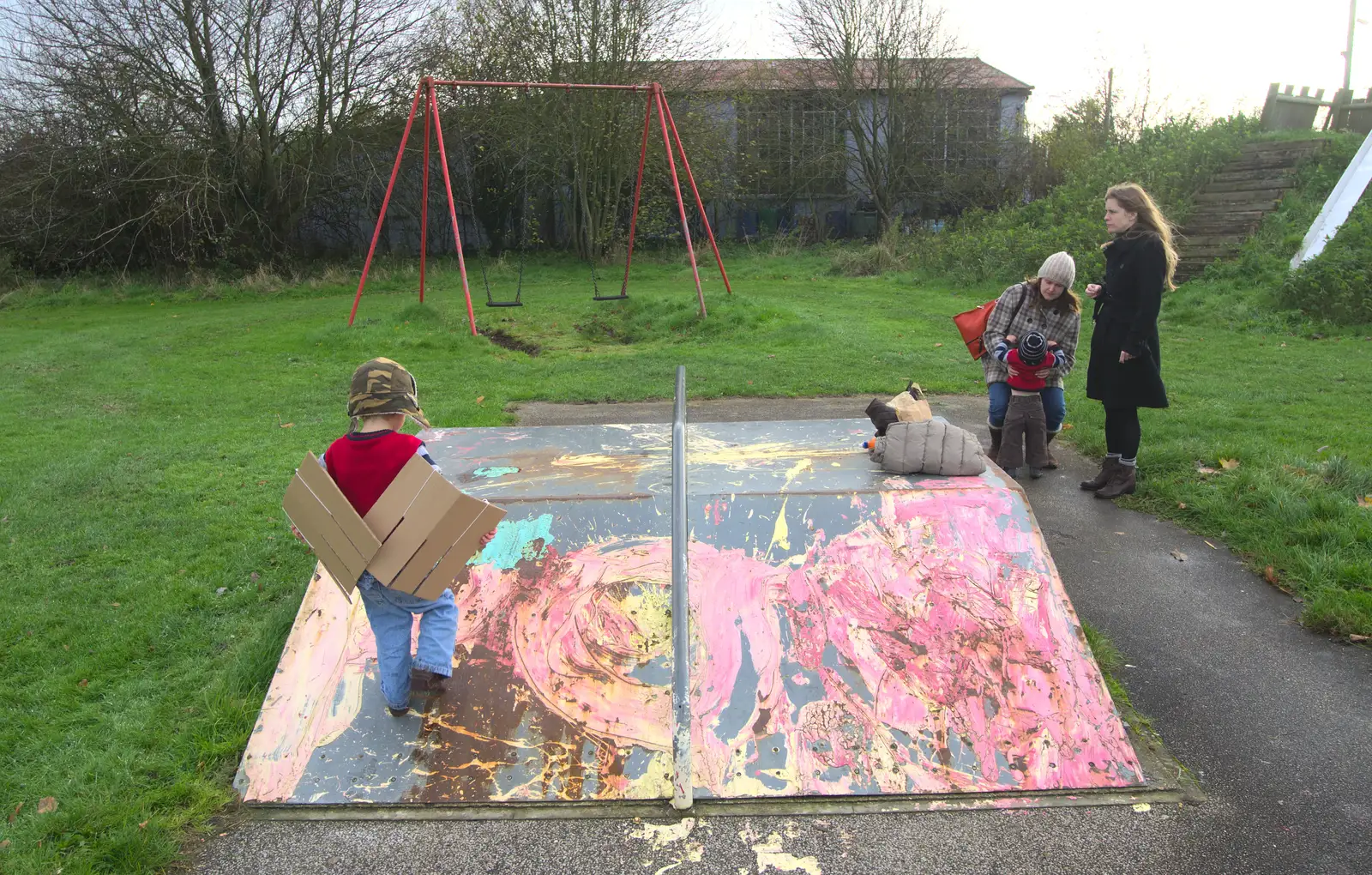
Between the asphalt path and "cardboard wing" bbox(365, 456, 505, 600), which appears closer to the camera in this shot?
the asphalt path

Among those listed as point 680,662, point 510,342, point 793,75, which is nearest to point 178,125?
point 510,342

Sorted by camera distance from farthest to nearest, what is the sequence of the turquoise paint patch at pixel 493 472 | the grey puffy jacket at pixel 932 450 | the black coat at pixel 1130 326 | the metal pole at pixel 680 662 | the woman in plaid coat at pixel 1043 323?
the woman in plaid coat at pixel 1043 323, the black coat at pixel 1130 326, the turquoise paint patch at pixel 493 472, the grey puffy jacket at pixel 932 450, the metal pole at pixel 680 662

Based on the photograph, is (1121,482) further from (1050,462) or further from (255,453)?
(255,453)

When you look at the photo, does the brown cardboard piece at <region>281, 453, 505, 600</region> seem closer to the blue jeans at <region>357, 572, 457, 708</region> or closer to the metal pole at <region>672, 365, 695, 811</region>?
the blue jeans at <region>357, 572, 457, 708</region>

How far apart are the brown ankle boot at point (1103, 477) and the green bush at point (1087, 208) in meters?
9.54

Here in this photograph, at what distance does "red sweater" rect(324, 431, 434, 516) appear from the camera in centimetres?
319

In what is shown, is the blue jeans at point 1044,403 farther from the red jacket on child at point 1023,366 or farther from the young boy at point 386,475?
the young boy at point 386,475

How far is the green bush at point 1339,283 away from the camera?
11.1 meters

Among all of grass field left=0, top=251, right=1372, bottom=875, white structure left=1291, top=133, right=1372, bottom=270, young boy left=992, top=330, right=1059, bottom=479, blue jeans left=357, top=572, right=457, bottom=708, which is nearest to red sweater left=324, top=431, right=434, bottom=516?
blue jeans left=357, top=572, right=457, bottom=708

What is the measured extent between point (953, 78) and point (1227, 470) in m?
23.2

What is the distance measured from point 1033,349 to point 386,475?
405 centimetres

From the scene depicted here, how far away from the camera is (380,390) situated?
312cm

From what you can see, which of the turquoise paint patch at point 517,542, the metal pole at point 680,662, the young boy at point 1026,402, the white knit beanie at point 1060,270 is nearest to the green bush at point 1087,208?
the young boy at point 1026,402

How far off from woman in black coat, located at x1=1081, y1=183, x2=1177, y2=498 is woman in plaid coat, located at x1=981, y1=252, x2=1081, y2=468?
17cm
